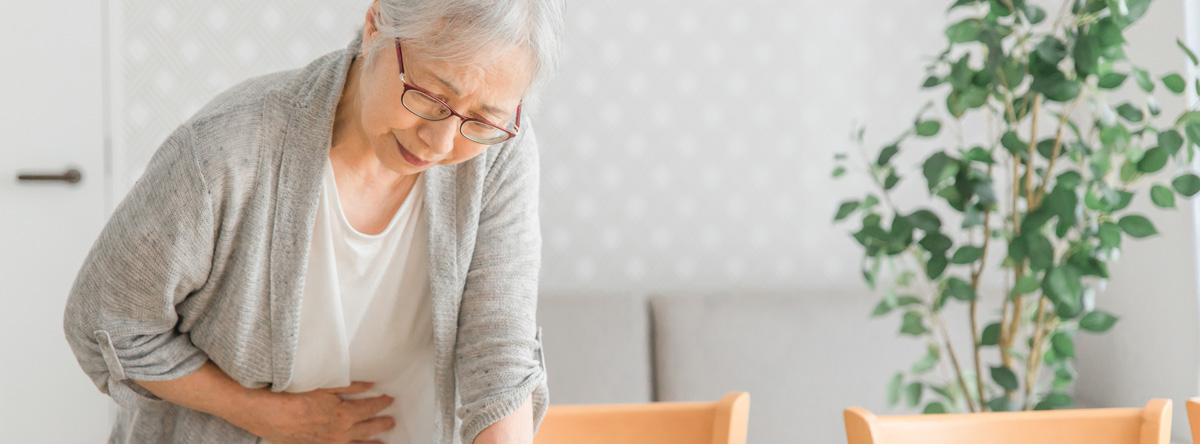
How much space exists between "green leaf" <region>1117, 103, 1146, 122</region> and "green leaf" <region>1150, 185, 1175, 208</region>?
5.8 inches

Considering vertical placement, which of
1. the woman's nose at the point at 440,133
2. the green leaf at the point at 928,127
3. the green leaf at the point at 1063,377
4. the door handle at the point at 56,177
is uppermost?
the green leaf at the point at 928,127

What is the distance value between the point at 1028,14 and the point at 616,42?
975mm

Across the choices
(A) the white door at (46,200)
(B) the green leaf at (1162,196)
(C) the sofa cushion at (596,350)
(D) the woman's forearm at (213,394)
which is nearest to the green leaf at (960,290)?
(B) the green leaf at (1162,196)

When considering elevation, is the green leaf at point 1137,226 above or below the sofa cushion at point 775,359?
above

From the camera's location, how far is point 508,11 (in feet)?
2.78

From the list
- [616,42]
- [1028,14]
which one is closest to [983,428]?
[1028,14]

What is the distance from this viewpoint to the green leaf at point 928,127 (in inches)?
70.2

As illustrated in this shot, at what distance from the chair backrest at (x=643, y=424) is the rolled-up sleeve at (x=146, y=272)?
20.9 inches

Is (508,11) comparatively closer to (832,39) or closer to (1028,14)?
(1028,14)

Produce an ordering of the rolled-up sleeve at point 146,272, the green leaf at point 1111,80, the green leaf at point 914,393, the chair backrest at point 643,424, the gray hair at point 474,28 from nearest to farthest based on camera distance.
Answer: the gray hair at point 474,28 → the rolled-up sleeve at point 146,272 → the chair backrest at point 643,424 → the green leaf at point 1111,80 → the green leaf at point 914,393

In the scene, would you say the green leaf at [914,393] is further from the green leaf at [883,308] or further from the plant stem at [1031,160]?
the plant stem at [1031,160]

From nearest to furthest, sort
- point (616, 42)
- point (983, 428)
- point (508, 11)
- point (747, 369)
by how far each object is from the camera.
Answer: point (508, 11)
point (983, 428)
point (747, 369)
point (616, 42)

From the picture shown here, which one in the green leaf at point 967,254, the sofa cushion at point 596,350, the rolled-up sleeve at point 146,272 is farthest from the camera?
the sofa cushion at point 596,350

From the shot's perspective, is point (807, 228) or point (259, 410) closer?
point (259, 410)
